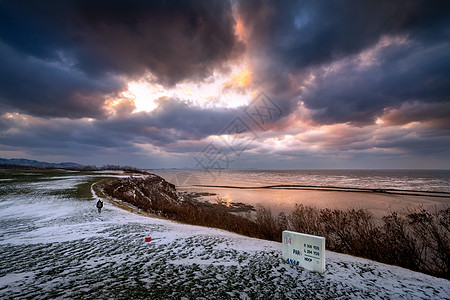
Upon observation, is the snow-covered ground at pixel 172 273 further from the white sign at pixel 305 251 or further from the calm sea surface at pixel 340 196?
the calm sea surface at pixel 340 196

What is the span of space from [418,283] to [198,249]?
17.2 ft

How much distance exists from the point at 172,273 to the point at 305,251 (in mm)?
3151

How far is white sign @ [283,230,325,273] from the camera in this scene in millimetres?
4109

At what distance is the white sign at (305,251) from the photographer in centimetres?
411

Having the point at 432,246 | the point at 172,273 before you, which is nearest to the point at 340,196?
the point at 432,246

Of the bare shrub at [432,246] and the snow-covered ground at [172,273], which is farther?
the bare shrub at [432,246]

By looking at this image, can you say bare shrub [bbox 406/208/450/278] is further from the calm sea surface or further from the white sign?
the white sign

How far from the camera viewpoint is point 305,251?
171 inches

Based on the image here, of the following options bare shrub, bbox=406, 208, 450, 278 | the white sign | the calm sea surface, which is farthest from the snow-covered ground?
the calm sea surface

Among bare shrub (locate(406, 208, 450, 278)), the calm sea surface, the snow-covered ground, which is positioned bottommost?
the calm sea surface

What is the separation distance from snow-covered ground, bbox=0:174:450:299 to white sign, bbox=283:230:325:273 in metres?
0.20

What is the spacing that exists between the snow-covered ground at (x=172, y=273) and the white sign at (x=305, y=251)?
20cm

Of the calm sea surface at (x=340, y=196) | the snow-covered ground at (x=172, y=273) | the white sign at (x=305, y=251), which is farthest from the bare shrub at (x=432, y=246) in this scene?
the white sign at (x=305, y=251)

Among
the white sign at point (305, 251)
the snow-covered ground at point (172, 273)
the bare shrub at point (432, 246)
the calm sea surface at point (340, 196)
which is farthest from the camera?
the calm sea surface at point (340, 196)
